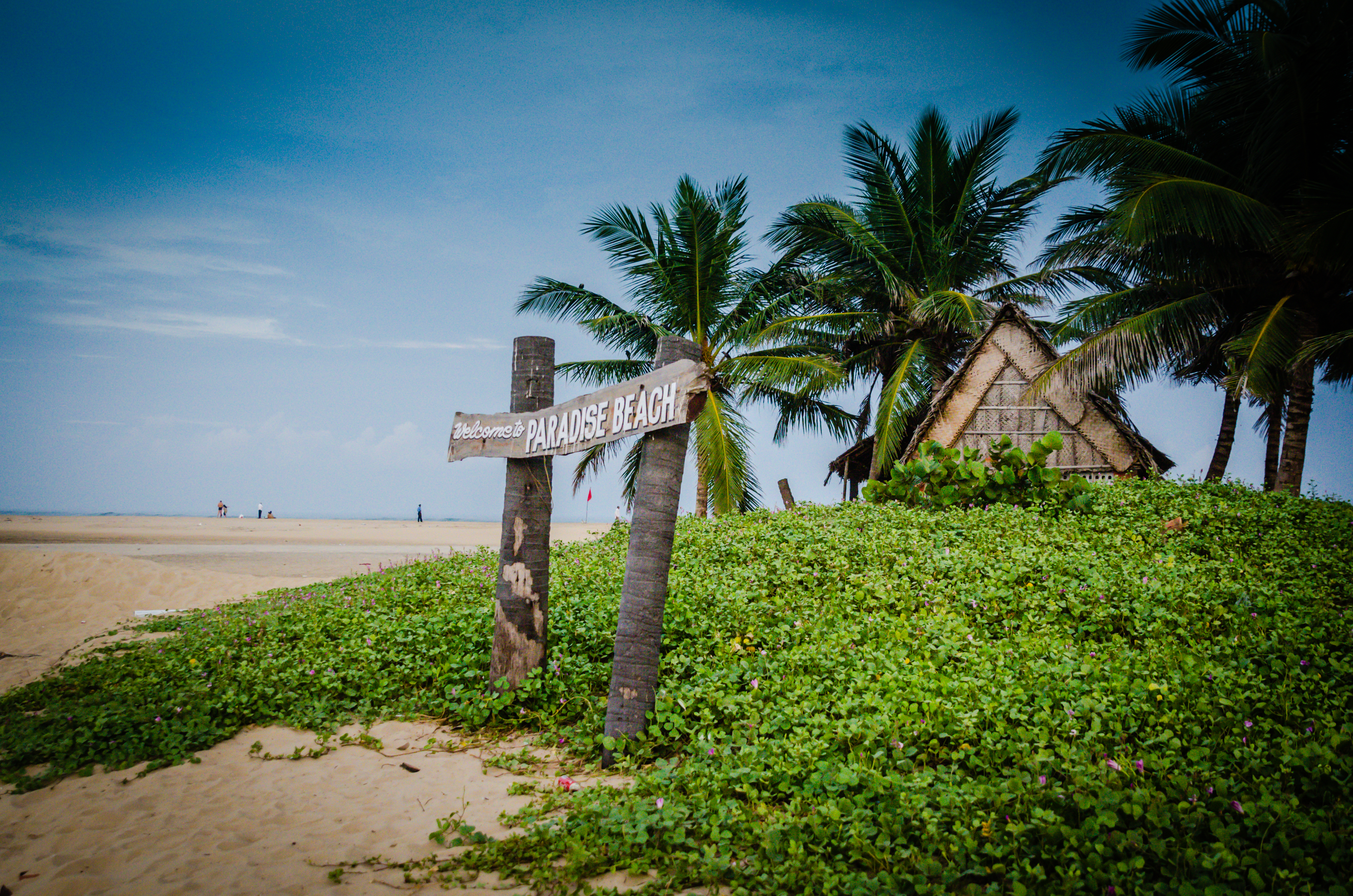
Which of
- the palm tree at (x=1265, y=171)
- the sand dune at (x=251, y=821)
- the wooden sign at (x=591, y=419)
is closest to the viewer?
the sand dune at (x=251, y=821)

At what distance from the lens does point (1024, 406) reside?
14438mm

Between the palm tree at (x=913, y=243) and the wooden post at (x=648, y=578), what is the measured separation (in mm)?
12706

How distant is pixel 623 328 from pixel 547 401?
11974mm

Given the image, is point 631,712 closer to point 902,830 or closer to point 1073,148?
point 902,830

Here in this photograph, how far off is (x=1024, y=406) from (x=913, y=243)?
598 cm

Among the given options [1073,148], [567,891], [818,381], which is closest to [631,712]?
[567,891]

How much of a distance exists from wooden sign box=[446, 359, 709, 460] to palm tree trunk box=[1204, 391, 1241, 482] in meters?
19.9

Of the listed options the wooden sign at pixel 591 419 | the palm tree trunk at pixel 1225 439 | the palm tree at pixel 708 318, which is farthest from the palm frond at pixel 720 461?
the palm tree trunk at pixel 1225 439

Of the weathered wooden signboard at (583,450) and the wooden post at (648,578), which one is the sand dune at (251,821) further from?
the weathered wooden signboard at (583,450)

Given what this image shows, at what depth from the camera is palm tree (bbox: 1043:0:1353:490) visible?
37.4 feet

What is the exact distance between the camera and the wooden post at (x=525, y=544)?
550 centimetres

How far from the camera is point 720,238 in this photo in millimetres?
15203

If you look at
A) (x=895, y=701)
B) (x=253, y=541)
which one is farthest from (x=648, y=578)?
(x=253, y=541)

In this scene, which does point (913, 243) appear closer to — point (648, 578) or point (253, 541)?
point (648, 578)
